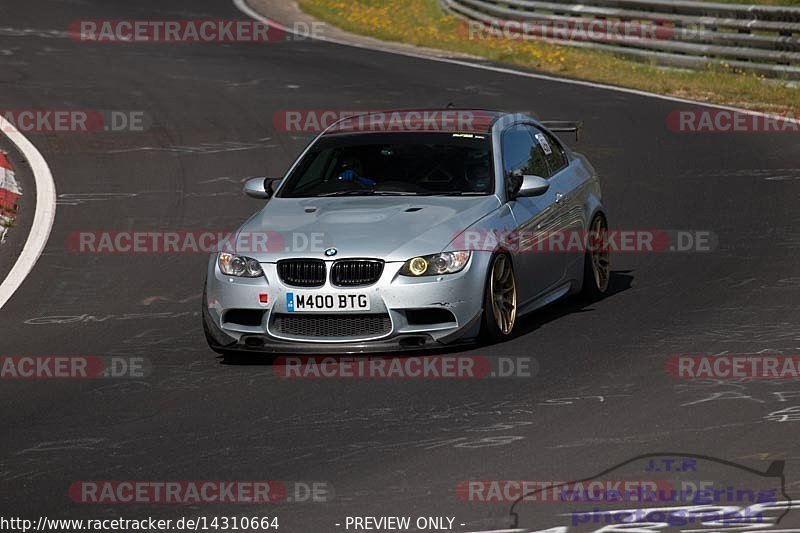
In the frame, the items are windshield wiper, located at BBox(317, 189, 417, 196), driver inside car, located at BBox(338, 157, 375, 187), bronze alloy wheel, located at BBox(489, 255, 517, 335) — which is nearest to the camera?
bronze alloy wheel, located at BBox(489, 255, 517, 335)

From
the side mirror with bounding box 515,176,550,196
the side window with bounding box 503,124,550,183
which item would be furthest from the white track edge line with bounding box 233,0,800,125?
the side mirror with bounding box 515,176,550,196

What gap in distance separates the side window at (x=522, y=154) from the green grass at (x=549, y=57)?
10.8 m

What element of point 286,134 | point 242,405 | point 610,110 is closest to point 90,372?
point 242,405

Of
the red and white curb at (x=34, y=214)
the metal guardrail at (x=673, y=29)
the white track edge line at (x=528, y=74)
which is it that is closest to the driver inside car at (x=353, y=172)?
the red and white curb at (x=34, y=214)

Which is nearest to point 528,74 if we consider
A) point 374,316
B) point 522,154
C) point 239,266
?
point 522,154

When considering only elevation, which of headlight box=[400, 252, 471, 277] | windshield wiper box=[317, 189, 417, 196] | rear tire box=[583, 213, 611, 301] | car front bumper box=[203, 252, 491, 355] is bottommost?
rear tire box=[583, 213, 611, 301]

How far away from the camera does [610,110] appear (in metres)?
22.2

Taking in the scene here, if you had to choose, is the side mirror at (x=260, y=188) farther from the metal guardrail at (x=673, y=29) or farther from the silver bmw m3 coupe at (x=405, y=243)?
the metal guardrail at (x=673, y=29)

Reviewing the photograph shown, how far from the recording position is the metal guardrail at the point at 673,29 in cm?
2431

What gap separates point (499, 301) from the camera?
10.7 m

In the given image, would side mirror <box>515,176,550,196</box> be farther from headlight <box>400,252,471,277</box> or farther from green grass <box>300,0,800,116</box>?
green grass <box>300,0,800,116</box>

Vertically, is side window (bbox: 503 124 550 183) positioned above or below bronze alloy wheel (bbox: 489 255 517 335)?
above

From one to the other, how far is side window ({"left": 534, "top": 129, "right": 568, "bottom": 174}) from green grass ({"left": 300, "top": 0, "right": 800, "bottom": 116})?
1027 cm

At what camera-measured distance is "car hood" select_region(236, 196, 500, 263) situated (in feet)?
33.8
